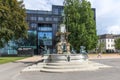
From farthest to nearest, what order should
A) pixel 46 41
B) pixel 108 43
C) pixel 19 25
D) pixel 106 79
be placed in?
pixel 108 43, pixel 46 41, pixel 19 25, pixel 106 79

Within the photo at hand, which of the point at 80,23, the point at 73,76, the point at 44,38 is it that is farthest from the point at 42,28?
the point at 73,76

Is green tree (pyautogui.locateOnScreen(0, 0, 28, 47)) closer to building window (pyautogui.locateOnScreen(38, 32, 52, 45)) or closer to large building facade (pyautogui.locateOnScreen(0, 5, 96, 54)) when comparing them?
large building facade (pyautogui.locateOnScreen(0, 5, 96, 54))

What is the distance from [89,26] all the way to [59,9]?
202 ft

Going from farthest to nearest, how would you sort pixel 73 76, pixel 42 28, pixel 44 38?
1. pixel 42 28
2. pixel 44 38
3. pixel 73 76

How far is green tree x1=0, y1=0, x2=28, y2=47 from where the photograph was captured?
4666cm

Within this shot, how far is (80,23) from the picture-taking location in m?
51.5

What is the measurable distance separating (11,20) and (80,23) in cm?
1234

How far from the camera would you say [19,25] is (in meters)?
49.3

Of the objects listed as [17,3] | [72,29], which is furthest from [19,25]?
[72,29]

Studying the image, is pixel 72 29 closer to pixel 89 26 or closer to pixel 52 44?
pixel 89 26

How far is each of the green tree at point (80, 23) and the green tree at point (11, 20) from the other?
26.1ft

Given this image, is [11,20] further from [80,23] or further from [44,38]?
[44,38]

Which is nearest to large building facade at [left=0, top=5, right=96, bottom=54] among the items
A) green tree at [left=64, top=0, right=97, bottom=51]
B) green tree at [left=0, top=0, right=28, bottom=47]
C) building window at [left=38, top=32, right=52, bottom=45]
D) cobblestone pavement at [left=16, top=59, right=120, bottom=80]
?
building window at [left=38, top=32, right=52, bottom=45]

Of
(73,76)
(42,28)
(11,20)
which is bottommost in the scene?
(73,76)
